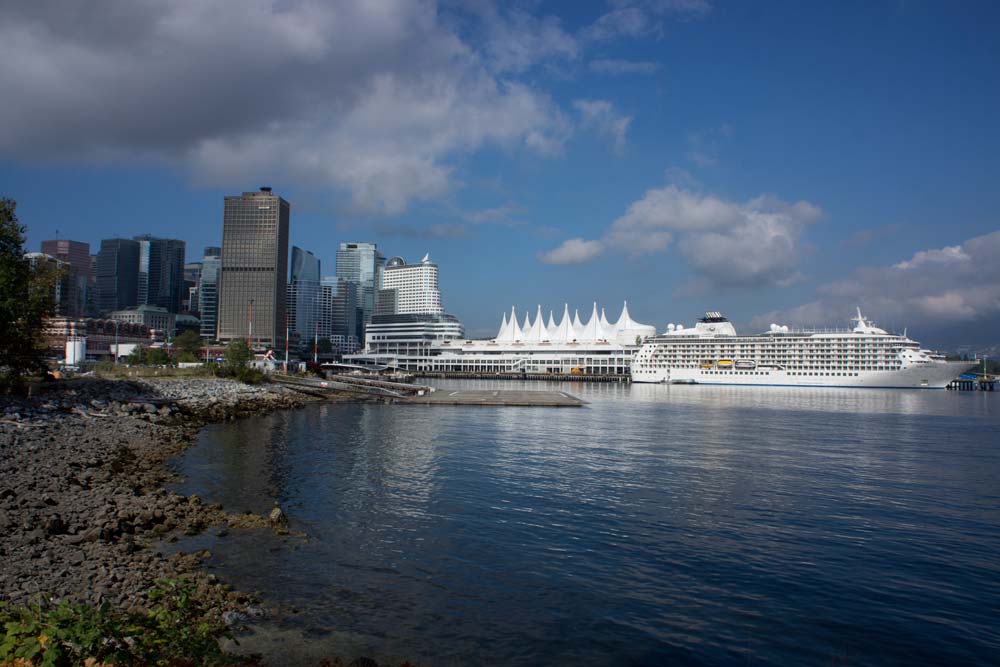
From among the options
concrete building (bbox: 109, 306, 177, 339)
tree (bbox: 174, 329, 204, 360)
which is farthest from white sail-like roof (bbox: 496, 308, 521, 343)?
concrete building (bbox: 109, 306, 177, 339)

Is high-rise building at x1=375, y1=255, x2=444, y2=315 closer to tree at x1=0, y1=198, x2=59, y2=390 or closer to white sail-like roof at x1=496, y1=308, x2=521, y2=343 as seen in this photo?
white sail-like roof at x1=496, y1=308, x2=521, y2=343

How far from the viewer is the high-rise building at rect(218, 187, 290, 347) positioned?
167 meters

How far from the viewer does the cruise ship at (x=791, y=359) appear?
285ft

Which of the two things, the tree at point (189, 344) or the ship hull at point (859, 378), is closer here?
the ship hull at point (859, 378)

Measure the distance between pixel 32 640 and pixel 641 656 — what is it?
23.4ft

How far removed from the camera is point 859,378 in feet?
288

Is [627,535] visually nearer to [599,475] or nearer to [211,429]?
[599,475]

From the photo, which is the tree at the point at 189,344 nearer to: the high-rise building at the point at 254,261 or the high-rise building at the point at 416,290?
the high-rise building at the point at 254,261

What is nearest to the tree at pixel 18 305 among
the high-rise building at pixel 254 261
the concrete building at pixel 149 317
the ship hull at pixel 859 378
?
the ship hull at pixel 859 378

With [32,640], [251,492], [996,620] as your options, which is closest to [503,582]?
[32,640]

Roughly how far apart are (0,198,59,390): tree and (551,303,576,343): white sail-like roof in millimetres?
109271

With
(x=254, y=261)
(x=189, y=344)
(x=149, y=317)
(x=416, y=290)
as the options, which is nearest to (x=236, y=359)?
(x=189, y=344)

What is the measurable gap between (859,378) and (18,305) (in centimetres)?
9549

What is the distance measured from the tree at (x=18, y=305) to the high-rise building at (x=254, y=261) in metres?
140
